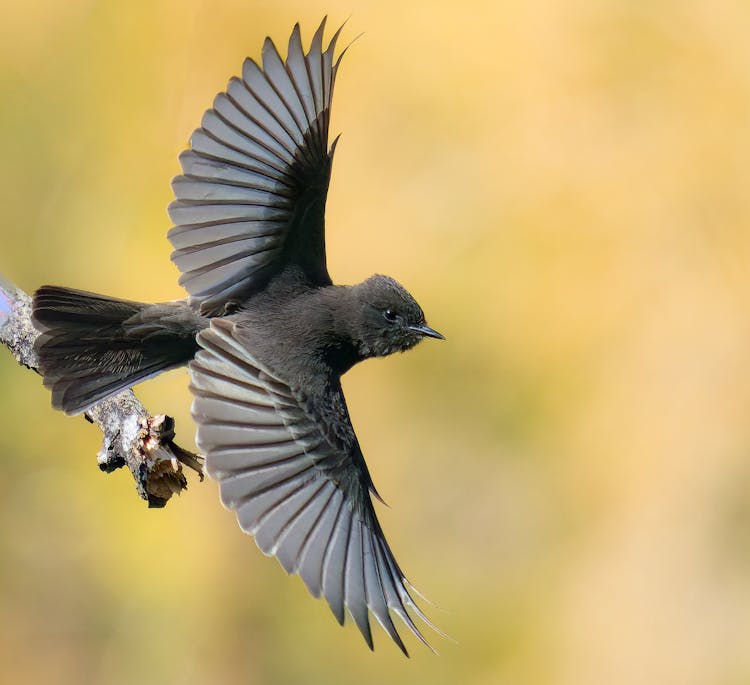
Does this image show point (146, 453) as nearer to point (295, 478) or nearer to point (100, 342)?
point (295, 478)

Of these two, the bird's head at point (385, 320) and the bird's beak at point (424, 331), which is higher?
the bird's head at point (385, 320)

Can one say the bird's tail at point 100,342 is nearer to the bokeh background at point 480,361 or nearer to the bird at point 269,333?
the bird at point 269,333

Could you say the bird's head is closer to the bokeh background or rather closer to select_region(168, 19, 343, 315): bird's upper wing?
select_region(168, 19, 343, 315): bird's upper wing

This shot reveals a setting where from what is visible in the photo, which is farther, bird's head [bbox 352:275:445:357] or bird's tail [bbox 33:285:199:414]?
bird's head [bbox 352:275:445:357]

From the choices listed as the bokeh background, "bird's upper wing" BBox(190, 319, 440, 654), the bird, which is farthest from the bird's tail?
the bokeh background

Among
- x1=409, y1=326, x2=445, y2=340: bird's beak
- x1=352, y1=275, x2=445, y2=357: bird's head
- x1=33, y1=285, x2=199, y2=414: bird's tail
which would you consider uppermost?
x1=33, y1=285, x2=199, y2=414: bird's tail

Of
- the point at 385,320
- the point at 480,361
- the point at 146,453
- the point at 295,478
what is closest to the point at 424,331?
the point at 385,320

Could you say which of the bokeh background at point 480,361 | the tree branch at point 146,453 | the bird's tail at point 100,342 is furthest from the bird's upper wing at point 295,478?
the bokeh background at point 480,361

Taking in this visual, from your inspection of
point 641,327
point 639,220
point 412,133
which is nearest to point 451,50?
point 412,133
